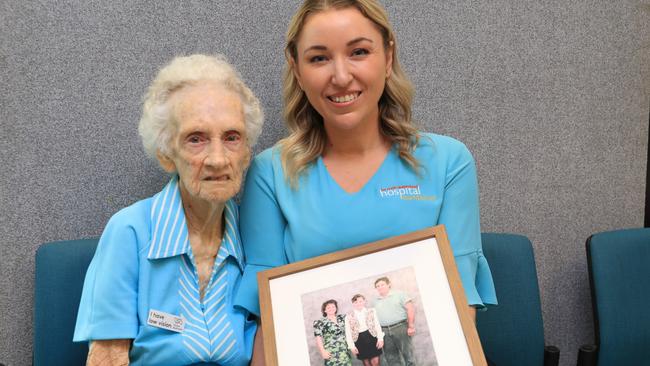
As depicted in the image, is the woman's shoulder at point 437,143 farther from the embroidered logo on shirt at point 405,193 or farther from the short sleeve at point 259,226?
the short sleeve at point 259,226

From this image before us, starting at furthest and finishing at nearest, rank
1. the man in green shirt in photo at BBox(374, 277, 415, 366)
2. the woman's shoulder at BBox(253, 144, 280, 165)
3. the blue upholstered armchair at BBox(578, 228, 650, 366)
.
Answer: the blue upholstered armchair at BBox(578, 228, 650, 366)
the woman's shoulder at BBox(253, 144, 280, 165)
the man in green shirt in photo at BBox(374, 277, 415, 366)

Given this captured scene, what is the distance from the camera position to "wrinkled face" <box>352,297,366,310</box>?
4.16 feet

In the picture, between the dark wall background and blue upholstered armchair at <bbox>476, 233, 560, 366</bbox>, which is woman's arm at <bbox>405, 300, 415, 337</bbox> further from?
the dark wall background

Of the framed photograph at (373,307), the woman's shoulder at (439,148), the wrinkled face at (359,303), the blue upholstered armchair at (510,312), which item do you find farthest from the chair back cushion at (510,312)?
the wrinkled face at (359,303)

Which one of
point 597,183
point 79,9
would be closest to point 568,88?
point 597,183

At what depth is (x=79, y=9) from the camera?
1.73 metres

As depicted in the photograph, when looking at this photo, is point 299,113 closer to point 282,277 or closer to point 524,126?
point 282,277

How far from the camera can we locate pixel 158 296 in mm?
1338

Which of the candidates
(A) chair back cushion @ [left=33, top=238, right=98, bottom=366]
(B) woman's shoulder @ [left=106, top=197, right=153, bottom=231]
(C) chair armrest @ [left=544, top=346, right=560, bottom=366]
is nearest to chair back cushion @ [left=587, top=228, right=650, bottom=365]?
(C) chair armrest @ [left=544, top=346, right=560, bottom=366]

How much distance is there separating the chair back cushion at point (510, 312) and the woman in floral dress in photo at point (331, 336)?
791 millimetres

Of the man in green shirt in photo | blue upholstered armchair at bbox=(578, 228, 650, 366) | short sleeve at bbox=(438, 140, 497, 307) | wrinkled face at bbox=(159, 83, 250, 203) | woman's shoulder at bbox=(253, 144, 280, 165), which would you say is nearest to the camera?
the man in green shirt in photo

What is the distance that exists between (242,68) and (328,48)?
1.87ft

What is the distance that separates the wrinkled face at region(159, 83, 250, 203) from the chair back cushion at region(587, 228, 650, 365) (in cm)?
140

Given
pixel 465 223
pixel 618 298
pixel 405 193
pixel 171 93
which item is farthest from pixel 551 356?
pixel 171 93
